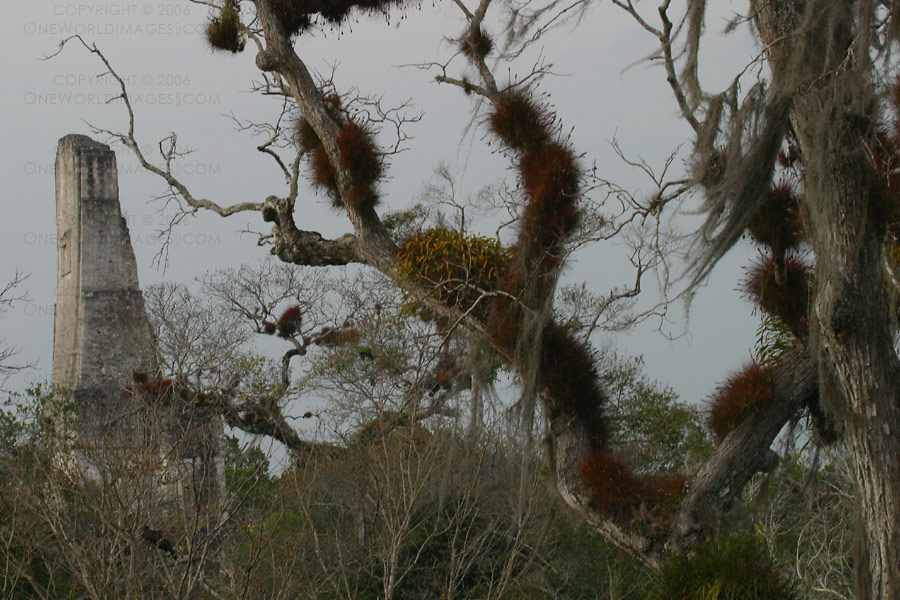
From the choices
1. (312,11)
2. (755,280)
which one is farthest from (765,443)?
(312,11)

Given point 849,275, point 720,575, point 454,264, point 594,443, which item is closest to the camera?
point 849,275

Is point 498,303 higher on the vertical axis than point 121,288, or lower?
lower

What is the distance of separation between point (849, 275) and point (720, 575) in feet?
6.50

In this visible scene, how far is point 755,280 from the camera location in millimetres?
6094

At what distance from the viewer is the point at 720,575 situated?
5664 millimetres

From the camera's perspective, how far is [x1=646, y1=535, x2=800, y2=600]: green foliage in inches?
222

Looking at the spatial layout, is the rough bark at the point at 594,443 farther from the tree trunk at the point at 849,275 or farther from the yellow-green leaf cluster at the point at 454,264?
the tree trunk at the point at 849,275

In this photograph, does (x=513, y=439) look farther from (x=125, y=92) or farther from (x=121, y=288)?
(x=121, y=288)

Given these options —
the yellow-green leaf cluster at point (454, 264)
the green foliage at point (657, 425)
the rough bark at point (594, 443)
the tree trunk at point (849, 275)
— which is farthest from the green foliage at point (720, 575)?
the green foliage at point (657, 425)

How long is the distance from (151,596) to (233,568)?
72cm

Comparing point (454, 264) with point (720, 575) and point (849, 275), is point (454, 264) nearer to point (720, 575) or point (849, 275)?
point (849, 275)

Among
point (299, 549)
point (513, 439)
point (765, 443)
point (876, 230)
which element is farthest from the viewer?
point (299, 549)

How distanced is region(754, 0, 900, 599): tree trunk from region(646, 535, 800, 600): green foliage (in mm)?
874

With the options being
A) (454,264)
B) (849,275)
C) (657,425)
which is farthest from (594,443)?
(657,425)
